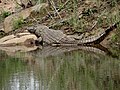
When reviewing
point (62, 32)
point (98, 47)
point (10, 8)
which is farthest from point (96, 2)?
point (10, 8)

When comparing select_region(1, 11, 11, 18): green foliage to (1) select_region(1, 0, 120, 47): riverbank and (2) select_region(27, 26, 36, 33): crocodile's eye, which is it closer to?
(1) select_region(1, 0, 120, 47): riverbank

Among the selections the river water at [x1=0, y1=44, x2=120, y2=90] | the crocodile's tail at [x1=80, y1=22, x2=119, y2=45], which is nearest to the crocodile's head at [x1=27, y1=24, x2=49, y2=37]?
the crocodile's tail at [x1=80, y1=22, x2=119, y2=45]

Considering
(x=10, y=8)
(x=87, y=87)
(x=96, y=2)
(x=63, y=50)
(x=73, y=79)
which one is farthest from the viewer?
(x=10, y=8)

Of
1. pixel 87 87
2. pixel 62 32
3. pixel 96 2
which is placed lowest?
pixel 87 87

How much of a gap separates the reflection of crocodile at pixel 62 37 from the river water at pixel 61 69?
1.81 metres

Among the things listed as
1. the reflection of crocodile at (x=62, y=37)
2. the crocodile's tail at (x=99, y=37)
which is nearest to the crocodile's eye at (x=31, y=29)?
the reflection of crocodile at (x=62, y=37)

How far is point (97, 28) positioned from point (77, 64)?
7.91 m

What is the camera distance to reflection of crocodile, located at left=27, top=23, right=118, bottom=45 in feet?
73.0

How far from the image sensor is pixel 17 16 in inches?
1057

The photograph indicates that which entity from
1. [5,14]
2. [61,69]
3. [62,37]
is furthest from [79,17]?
[61,69]

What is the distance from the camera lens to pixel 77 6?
84.7 ft

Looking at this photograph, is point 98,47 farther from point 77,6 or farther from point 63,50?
point 77,6

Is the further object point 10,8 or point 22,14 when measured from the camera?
point 10,8

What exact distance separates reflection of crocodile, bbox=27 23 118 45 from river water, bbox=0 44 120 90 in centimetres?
181
